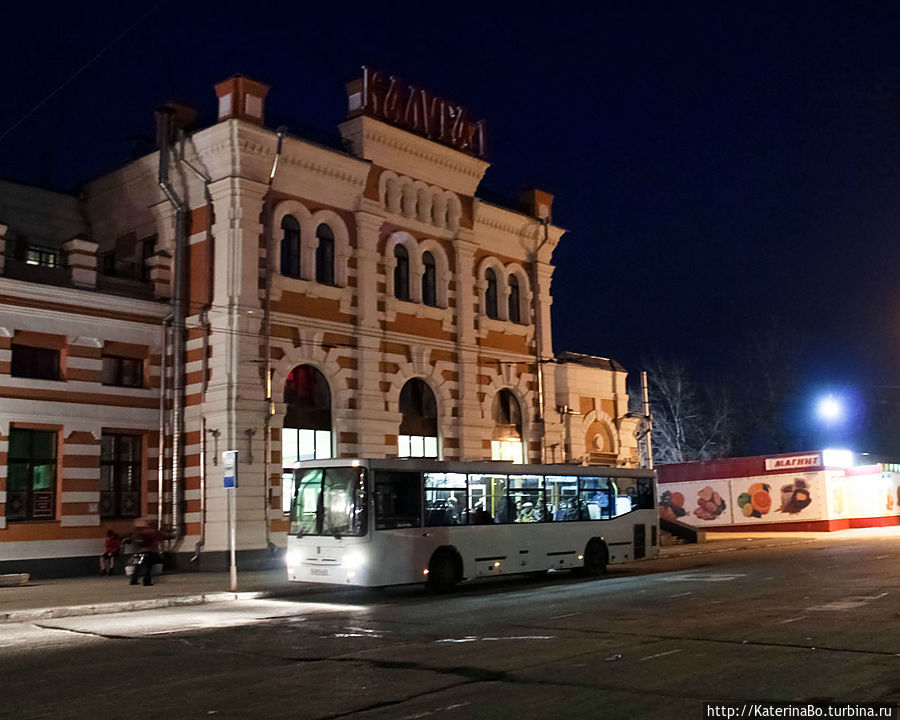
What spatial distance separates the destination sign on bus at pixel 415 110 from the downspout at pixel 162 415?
31.2 ft

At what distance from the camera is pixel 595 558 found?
25312 mm

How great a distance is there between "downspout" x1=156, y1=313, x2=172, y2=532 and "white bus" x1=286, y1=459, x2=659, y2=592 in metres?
7.71

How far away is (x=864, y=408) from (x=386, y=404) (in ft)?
188

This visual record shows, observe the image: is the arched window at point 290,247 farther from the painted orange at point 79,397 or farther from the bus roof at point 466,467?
the bus roof at point 466,467

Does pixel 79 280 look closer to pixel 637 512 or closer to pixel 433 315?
pixel 433 315

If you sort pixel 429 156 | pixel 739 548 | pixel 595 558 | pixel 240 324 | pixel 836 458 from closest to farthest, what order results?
pixel 595 558
pixel 240 324
pixel 429 156
pixel 739 548
pixel 836 458

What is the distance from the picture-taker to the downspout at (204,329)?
88.0ft

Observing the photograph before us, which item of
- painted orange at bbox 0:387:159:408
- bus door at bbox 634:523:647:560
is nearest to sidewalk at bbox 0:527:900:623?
painted orange at bbox 0:387:159:408

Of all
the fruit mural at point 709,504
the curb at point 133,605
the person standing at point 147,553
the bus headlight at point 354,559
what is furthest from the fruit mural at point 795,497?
the person standing at point 147,553

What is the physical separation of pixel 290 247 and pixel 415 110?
714 cm

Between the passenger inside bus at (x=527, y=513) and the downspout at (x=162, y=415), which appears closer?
the passenger inside bus at (x=527, y=513)

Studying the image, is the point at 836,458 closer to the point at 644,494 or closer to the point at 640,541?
the point at 644,494

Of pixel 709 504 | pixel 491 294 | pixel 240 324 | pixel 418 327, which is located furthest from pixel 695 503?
pixel 240 324

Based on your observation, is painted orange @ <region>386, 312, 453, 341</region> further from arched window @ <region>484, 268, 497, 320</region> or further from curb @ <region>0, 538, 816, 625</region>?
curb @ <region>0, 538, 816, 625</region>
